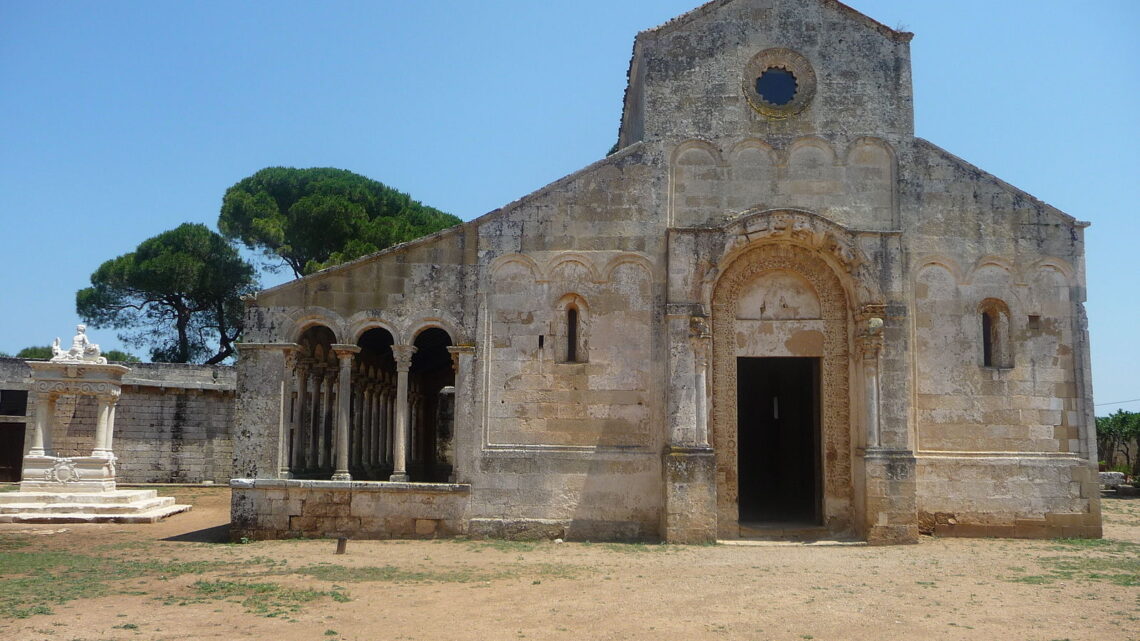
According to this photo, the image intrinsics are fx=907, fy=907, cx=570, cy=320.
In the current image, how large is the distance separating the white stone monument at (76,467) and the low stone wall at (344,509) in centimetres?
538

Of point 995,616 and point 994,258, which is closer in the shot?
point 995,616

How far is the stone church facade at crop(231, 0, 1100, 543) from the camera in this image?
15.7 meters

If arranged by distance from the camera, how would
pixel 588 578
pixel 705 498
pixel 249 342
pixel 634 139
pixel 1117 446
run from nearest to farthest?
pixel 588 578
pixel 705 498
pixel 249 342
pixel 634 139
pixel 1117 446

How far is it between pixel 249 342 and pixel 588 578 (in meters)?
7.90

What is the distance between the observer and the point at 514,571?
12.4 meters

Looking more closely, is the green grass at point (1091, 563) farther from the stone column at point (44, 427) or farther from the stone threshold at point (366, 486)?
the stone column at point (44, 427)

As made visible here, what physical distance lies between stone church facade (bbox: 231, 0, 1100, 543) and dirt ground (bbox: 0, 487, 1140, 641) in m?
0.96

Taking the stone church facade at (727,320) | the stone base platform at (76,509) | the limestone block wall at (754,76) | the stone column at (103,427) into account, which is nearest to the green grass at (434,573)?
the stone church facade at (727,320)

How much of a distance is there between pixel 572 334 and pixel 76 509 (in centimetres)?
1191

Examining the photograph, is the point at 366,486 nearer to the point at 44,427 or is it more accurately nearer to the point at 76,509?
the point at 76,509

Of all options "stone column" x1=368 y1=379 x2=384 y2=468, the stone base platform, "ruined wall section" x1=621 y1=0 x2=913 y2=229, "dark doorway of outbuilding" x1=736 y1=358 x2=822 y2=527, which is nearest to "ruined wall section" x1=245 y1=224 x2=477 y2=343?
"ruined wall section" x1=621 y1=0 x2=913 y2=229

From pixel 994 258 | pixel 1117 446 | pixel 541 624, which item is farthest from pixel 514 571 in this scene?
pixel 1117 446

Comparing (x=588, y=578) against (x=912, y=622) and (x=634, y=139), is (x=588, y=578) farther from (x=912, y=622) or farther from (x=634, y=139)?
(x=634, y=139)

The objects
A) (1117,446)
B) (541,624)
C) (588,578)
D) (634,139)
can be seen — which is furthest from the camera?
(1117,446)
